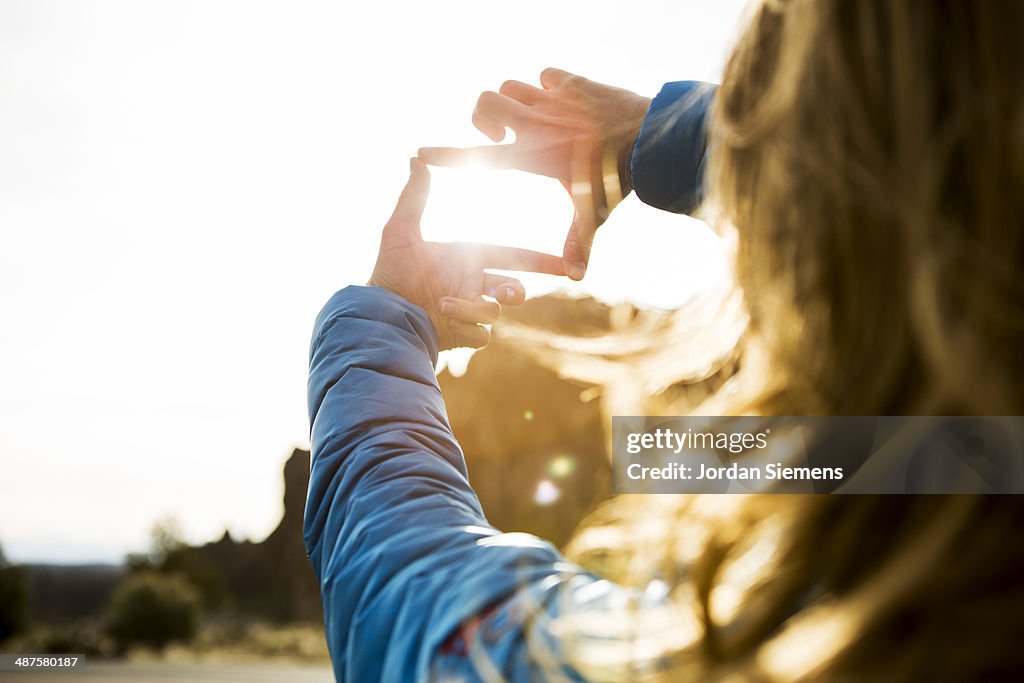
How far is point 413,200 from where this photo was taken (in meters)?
1.45

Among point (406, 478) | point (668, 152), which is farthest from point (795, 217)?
point (668, 152)

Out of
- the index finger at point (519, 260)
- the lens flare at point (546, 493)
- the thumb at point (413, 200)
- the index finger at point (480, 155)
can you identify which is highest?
the index finger at point (480, 155)

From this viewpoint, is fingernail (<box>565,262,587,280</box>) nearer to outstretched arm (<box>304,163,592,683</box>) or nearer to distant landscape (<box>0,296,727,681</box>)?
outstretched arm (<box>304,163,592,683</box>)

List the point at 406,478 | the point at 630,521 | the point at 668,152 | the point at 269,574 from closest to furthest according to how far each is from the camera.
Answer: the point at 630,521, the point at 406,478, the point at 668,152, the point at 269,574

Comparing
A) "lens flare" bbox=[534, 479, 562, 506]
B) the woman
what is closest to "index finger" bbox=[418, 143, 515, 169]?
the woman

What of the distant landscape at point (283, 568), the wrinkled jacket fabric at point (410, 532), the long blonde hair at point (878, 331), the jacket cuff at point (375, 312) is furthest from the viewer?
the distant landscape at point (283, 568)

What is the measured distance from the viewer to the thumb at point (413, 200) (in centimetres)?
142

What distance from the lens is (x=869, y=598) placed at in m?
0.47

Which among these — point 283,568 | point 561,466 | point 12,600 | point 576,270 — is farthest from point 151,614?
point 576,270

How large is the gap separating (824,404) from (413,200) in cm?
103

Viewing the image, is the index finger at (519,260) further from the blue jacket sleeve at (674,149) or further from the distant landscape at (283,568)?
the distant landscape at (283,568)

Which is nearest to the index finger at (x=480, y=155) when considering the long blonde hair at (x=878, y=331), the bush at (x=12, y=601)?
the long blonde hair at (x=878, y=331)

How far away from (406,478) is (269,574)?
60781 mm

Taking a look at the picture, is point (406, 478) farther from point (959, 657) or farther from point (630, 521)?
point (959, 657)
